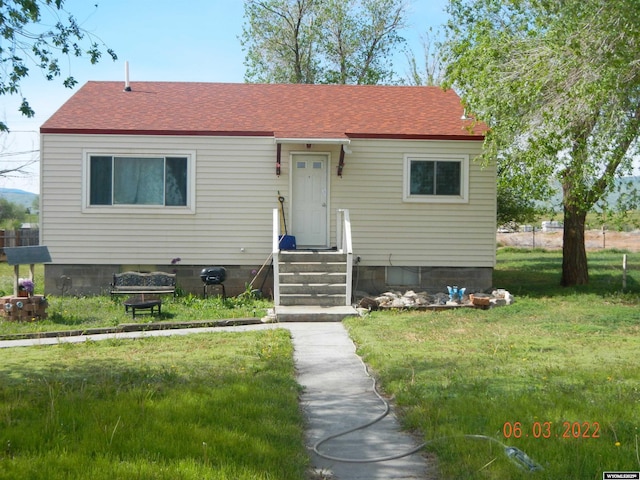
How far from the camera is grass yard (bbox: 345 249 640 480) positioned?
5.20 m

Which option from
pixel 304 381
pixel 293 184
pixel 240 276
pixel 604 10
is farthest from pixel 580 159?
pixel 304 381

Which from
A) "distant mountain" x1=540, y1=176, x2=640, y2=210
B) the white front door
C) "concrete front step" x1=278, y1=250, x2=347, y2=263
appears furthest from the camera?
the white front door

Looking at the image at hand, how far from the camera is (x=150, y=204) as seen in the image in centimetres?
1639

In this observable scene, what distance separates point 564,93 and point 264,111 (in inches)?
276

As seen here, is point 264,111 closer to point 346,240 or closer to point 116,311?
point 346,240

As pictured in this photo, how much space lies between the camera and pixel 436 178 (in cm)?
1667

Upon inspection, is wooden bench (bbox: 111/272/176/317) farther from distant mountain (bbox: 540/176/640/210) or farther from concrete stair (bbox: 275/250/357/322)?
distant mountain (bbox: 540/176/640/210)

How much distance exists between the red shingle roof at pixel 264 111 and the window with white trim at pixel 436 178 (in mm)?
523

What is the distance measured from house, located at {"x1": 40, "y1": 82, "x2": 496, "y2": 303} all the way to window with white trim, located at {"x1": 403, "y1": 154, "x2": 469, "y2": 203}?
2 cm

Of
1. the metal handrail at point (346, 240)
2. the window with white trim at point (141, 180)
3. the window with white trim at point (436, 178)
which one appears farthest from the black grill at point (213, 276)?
the window with white trim at point (436, 178)

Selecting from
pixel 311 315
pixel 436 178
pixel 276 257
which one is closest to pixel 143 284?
pixel 276 257

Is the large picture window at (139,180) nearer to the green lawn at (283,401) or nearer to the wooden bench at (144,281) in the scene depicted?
the wooden bench at (144,281)

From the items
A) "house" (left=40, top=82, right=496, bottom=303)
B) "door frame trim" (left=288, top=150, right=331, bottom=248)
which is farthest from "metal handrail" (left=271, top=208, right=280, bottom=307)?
"door frame trim" (left=288, top=150, right=331, bottom=248)

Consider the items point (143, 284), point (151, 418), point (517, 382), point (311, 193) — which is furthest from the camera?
point (311, 193)
